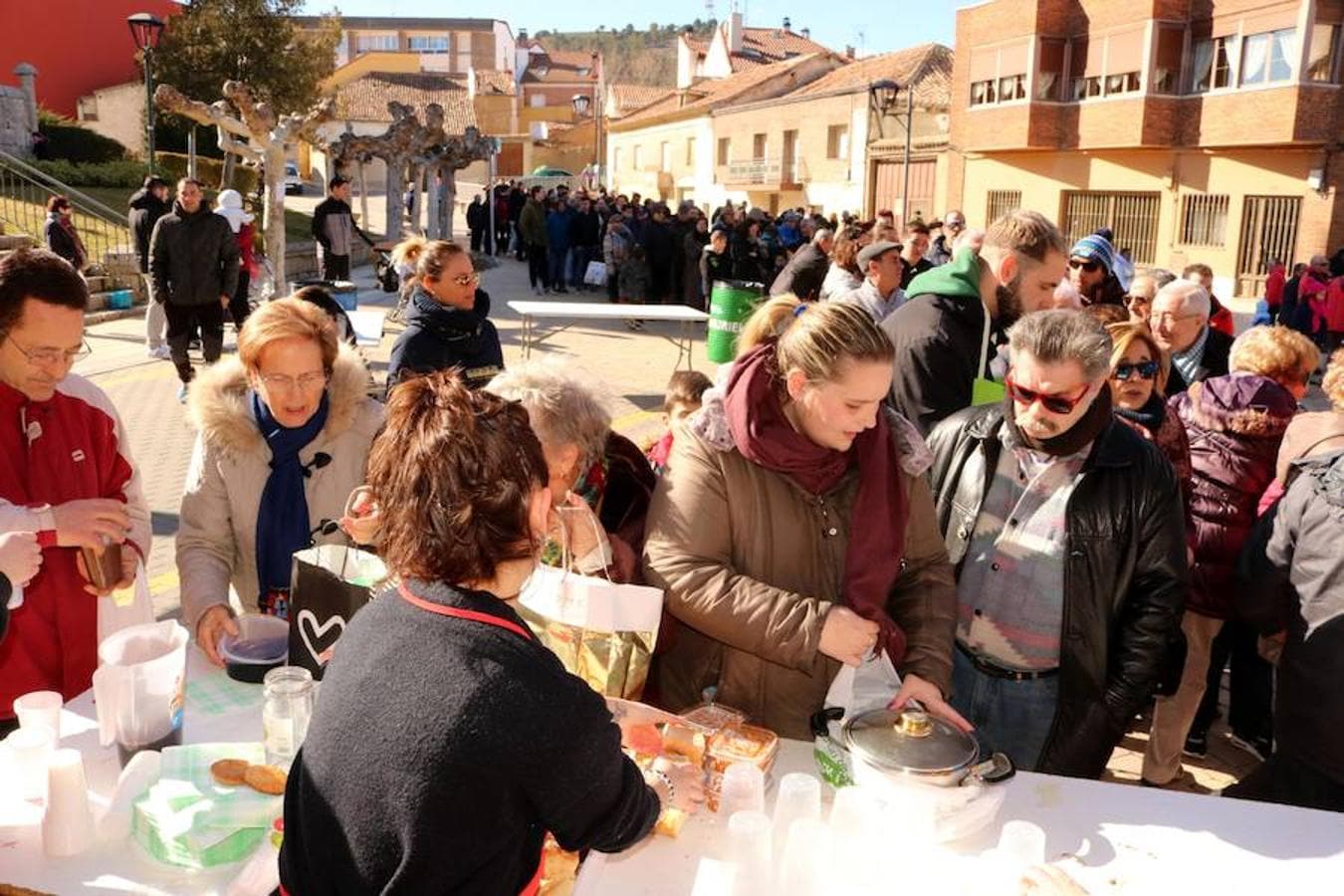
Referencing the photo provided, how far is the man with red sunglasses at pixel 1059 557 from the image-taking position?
2.60 meters

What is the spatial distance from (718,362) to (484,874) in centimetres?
972

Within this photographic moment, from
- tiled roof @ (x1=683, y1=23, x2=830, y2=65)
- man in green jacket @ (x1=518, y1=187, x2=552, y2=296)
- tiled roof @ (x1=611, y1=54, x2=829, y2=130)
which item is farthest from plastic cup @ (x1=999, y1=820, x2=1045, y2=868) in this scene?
tiled roof @ (x1=683, y1=23, x2=830, y2=65)

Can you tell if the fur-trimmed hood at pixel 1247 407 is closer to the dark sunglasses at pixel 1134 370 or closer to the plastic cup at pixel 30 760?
the dark sunglasses at pixel 1134 370

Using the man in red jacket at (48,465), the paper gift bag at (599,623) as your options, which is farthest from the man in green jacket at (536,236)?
Answer: the paper gift bag at (599,623)

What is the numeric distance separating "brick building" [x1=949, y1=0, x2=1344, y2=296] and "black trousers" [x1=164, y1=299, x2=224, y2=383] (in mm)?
20065

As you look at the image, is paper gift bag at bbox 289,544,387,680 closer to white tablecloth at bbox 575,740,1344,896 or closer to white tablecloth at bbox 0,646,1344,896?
white tablecloth at bbox 0,646,1344,896

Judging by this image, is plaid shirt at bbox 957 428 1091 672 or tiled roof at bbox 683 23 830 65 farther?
tiled roof at bbox 683 23 830 65

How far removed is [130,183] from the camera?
68.7 ft

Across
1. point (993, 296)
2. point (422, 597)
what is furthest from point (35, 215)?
point (422, 597)

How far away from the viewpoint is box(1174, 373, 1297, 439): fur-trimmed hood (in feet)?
12.2

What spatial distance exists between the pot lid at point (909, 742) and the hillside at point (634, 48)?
121m

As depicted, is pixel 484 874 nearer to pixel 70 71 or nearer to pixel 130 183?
pixel 130 183

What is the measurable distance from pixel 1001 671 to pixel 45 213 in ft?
56.3

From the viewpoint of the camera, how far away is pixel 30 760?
79.1 inches
